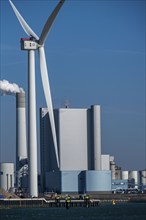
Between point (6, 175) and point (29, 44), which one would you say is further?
point (6, 175)

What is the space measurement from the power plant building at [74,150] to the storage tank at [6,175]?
9075mm

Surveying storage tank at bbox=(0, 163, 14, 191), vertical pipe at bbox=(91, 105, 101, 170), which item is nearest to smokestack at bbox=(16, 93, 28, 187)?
storage tank at bbox=(0, 163, 14, 191)

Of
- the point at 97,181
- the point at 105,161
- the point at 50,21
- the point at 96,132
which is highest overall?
the point at 50,21

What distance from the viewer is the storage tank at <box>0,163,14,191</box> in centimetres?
17638

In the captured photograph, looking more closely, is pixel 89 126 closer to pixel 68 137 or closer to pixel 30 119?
pixel 68 137

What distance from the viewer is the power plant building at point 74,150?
164375 mm

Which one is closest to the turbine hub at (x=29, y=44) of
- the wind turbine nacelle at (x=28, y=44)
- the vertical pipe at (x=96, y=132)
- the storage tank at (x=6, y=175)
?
the wind turbine nacelle at (x=28, y=44)

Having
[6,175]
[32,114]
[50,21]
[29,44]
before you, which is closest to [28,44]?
[29,44]

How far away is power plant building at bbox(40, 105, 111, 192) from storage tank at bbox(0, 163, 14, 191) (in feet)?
29.8

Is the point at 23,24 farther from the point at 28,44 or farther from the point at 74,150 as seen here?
the point at 74,150

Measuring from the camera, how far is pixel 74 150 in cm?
16525

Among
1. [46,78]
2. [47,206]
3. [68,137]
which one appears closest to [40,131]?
[68,137]

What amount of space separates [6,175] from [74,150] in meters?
19.3

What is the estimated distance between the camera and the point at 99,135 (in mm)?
165375
